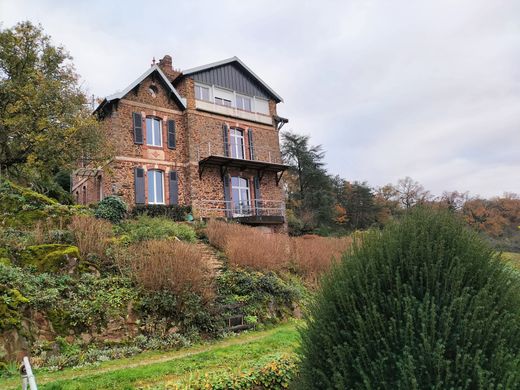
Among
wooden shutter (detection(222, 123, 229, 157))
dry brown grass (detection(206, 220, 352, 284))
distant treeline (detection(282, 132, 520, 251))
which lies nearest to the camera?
dry brown grass (detection(206, 220, 352, 284))

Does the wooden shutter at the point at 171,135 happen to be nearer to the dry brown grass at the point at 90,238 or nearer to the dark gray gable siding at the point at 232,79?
the dark gray gable siding at the point at 232,79

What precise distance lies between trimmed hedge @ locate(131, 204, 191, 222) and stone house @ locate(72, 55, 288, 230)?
1701 mm

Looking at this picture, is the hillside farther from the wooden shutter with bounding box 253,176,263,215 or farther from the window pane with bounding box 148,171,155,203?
the wooden shutter with bounding box 253,176,263,215

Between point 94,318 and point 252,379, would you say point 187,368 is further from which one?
point 94,318

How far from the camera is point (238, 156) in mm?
24469

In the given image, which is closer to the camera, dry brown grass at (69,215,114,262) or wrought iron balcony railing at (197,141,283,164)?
dry brown grass at (69,215,114,262)

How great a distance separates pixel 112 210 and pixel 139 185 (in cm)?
536

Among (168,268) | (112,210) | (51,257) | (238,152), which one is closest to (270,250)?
(168,268)

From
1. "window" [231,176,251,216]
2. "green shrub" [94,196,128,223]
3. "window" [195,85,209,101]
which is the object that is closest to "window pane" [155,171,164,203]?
"window" [231,176,251,216]

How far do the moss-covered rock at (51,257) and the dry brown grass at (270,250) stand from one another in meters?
4.53

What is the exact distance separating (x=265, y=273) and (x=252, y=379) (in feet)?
22.5

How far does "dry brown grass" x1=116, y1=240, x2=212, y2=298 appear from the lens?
28.1ft

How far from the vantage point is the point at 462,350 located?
2133 mm

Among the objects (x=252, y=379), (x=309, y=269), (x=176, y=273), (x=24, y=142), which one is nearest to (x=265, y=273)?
(x=309, y=269)
